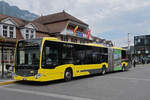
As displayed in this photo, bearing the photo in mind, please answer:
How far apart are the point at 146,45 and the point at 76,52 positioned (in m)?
76.1

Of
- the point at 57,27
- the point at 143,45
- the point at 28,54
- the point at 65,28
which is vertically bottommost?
the point at 28,54

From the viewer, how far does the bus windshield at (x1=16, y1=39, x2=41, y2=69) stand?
1033cm

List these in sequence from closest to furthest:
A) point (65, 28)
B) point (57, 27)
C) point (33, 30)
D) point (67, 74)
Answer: point (67, 74) → point (33, 30) → point (65, 28) → point (57, 27)

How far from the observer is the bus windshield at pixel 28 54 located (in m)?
10.3

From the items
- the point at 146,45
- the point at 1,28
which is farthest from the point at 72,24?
the point at 146,45

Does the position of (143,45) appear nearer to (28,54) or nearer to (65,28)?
(65,28)

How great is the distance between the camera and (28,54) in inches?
422

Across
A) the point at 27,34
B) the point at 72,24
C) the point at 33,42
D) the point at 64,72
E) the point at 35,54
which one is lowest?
the point at 64,72

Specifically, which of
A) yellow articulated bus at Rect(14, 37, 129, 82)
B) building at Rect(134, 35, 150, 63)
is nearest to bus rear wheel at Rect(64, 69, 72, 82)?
yellow articulated bus at Rect(14, 37, 129, 82)

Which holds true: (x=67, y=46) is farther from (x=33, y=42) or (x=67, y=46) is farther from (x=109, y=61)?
(x=109, y=61)

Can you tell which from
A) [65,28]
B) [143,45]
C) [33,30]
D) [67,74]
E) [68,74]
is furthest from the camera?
[143,45]

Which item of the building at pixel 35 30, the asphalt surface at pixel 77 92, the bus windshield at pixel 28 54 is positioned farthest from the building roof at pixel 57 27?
the asphalt surface at pixel 77 92

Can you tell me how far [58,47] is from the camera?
11.5 meters


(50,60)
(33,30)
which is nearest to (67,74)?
(50,60)
